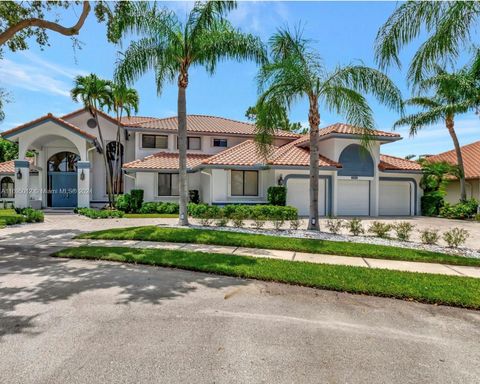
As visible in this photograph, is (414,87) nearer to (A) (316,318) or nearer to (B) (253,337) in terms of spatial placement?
(A) (316,318)

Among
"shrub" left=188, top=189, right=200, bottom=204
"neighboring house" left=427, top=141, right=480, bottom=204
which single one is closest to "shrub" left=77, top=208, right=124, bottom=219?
"shrub" left=188, top=189, right=200, bottom=204

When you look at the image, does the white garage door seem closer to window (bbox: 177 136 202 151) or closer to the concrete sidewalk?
window (bbox: 177 136 202 151)

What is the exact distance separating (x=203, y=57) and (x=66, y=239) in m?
9.04

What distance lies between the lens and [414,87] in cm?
1016

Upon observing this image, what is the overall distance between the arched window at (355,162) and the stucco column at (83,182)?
56.1 feet

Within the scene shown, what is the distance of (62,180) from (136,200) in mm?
7180

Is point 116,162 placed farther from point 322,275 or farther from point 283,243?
point 322,275

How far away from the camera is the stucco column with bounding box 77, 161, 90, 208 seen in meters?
20.0

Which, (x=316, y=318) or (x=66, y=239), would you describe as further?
(x=66, y=239)

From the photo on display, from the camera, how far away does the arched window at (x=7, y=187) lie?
27.0 meters

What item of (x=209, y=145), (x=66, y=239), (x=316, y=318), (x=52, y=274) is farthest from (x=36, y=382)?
(x=209, y=145)

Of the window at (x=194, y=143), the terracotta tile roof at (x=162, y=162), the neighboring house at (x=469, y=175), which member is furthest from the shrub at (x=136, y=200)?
the neighboring house at (x=469, y=175)

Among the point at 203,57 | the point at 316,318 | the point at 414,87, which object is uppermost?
the point at 203,57

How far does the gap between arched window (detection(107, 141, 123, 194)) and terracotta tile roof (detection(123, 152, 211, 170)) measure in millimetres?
2682
